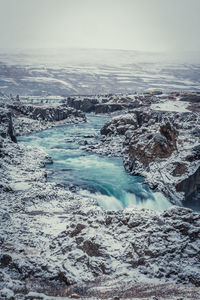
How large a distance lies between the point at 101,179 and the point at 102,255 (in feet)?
36.1

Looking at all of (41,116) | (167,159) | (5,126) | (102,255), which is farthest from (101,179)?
(41,116)

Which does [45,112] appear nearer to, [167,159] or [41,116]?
[41,116]

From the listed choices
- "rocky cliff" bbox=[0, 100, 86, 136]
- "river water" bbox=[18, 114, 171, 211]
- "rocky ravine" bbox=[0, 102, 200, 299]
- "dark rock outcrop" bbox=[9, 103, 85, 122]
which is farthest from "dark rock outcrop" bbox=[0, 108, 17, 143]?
"dark rock outcrop" bbox=[9, 103, 85, 122]

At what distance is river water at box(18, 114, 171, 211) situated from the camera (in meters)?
15.3

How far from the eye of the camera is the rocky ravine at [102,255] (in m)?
6.40

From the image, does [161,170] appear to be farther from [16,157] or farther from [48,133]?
[48,133]

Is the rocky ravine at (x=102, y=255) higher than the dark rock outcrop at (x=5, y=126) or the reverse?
the reverse

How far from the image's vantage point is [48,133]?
38094mm

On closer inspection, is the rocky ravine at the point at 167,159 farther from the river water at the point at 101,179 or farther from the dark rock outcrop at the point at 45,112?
the dark rock outcrop at the point at 45,112

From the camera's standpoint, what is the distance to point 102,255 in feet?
25.0

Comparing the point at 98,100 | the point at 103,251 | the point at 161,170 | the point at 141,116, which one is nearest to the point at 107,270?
the point at 103,251

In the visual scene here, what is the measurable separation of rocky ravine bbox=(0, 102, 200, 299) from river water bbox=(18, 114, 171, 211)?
5074 millimetres

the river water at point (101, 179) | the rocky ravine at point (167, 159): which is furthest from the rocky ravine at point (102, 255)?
the rocky ravine at point (167, 159)

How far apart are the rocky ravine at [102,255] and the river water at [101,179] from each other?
200 inches
